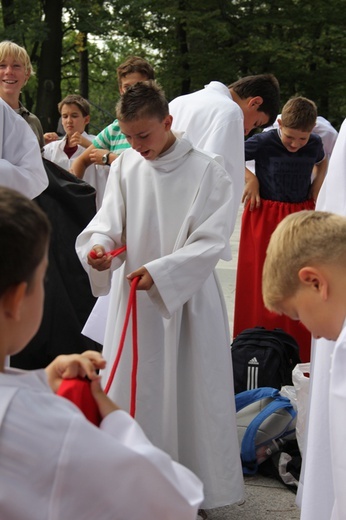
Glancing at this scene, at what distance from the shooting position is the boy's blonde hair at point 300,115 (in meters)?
6.12

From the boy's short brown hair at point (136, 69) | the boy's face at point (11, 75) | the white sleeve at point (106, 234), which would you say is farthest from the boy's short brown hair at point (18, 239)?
the boy's short brown hair at point (136, 69)

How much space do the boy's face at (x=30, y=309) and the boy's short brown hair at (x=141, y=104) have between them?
7.26 feet

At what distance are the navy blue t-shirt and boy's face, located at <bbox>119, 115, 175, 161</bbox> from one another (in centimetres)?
266

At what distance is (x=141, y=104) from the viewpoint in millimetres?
3799

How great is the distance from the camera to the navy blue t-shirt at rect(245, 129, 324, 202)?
6.45 metres

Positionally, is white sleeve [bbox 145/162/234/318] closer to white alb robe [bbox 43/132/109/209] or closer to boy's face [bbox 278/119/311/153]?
boy's face [bbox 278/119/311/153]

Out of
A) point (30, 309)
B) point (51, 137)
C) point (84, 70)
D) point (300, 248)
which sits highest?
point (30, 309)

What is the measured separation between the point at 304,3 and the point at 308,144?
2043 centimetres

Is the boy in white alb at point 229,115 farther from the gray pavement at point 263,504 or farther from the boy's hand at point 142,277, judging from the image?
the gray pavement at point 263,504

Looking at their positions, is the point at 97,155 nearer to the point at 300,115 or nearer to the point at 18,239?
the point at 300,115

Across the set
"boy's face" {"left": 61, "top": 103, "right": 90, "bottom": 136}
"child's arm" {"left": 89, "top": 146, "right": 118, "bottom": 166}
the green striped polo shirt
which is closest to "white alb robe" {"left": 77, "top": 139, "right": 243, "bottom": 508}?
"child's arm" {"left": 89, "top": 146, "right": 118, "bottom": 166}

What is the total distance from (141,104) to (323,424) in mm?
1508

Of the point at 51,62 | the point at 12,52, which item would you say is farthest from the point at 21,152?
the point at 51,62

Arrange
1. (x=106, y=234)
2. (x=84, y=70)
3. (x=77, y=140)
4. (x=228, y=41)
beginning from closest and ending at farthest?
(x=106, y=234)
(x=77, y=140)
(x=84, y=70)
(x=228, y=41)
